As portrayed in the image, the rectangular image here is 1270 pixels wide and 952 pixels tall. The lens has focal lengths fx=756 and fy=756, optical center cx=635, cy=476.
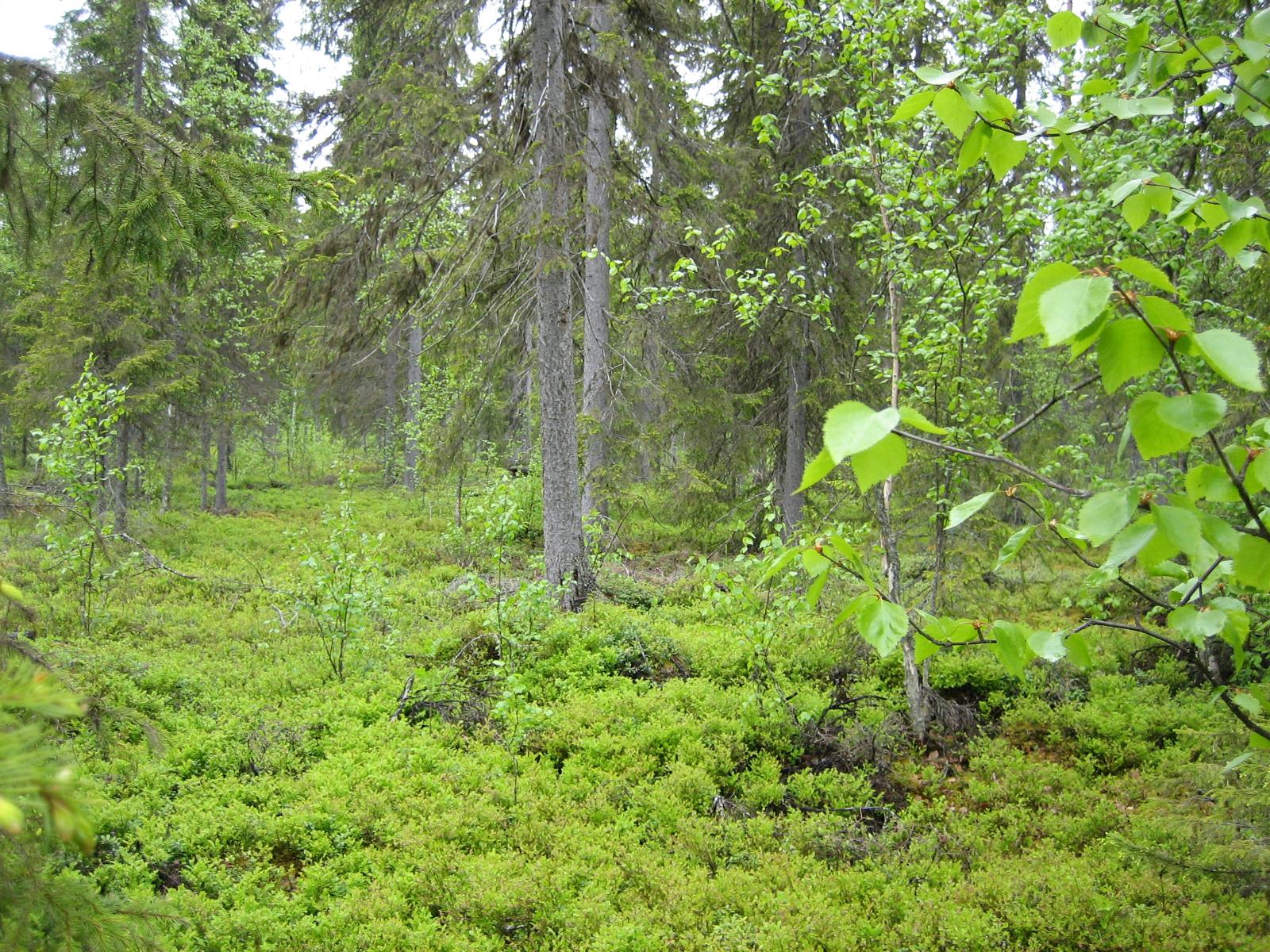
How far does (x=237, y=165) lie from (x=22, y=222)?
1.45 meters

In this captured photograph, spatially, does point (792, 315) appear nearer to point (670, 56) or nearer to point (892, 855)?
point (670, 56)

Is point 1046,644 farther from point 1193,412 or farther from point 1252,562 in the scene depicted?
point 1193,412

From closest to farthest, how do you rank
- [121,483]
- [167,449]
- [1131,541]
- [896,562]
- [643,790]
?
[1131,541] → [643,790] → [896,562] → [121,483] → [167,449]

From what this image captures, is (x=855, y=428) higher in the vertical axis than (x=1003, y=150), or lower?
lower

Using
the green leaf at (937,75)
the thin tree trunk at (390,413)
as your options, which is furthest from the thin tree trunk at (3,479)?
the thin tree trunk at (390,413)

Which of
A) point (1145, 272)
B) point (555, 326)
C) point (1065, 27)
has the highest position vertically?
point (555, 326)

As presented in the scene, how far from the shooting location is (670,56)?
1077cm

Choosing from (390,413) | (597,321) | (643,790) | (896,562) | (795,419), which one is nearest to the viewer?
(643,790)

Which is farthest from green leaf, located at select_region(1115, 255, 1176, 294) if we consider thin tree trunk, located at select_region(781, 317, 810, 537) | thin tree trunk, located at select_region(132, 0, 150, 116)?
thin tree trunk, located at select_region(132, 0, 150, 116)

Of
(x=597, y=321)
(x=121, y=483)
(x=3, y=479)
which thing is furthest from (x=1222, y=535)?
(x=3, y=479)

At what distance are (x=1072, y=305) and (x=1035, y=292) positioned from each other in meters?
0.15

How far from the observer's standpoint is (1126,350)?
1.12 meters

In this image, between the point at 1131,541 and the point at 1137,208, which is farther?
the point at 1137,208

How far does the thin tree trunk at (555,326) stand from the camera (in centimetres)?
772
